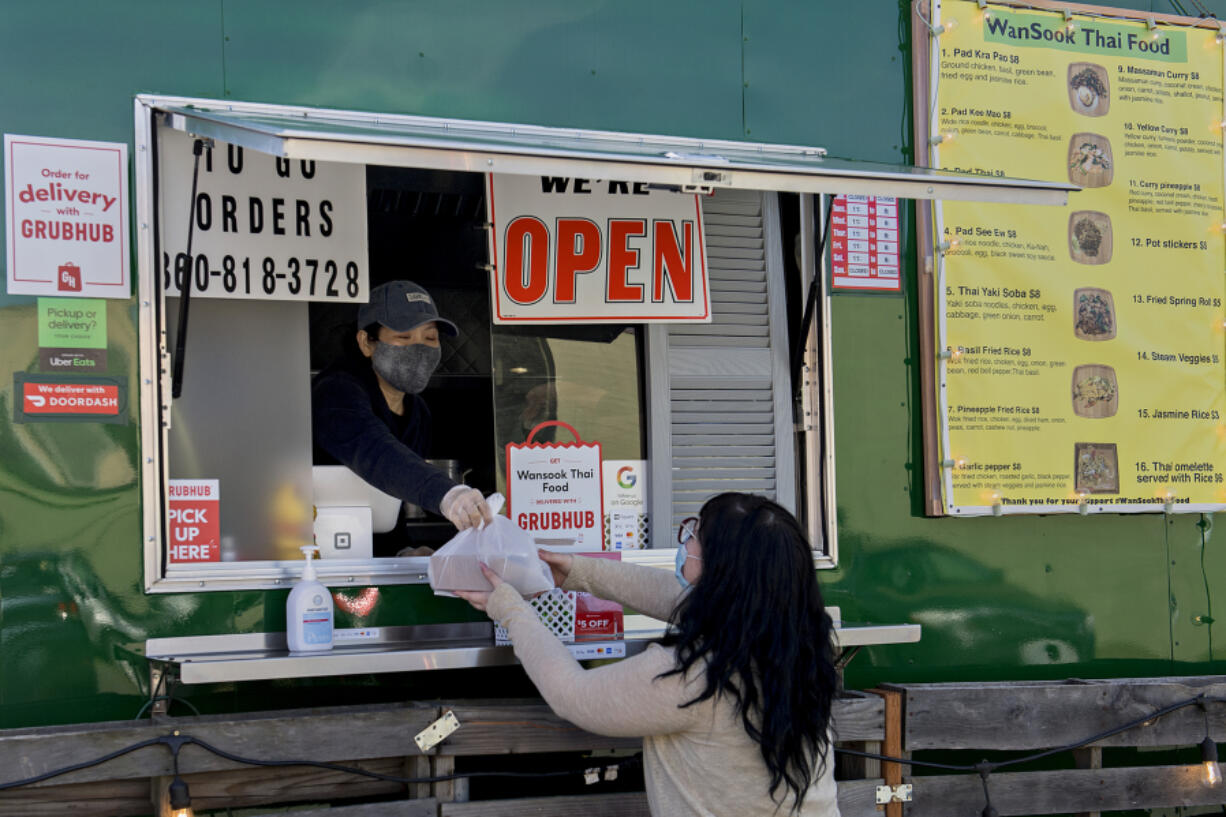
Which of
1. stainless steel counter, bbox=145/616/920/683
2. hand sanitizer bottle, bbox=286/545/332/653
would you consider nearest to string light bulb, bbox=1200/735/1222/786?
stainless steel counter, bbox=145/616/920/683

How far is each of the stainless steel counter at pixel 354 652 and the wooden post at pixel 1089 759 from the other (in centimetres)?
90

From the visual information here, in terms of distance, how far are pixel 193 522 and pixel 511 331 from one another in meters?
1.25

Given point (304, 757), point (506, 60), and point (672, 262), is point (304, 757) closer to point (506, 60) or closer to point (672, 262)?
point (672, 262)

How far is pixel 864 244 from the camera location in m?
4.44

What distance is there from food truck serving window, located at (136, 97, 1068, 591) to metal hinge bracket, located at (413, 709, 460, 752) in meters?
0.52

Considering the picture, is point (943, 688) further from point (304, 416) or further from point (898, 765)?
point (304, 416)

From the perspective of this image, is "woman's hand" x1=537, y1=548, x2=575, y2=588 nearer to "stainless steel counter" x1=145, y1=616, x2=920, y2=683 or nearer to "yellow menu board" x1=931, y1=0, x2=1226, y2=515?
"stainless steel counter" x1=145, y1=616, x2=920, y2=683

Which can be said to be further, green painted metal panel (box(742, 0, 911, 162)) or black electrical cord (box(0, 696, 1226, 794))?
green painted metal panel (box(742, 0, 911, 162))

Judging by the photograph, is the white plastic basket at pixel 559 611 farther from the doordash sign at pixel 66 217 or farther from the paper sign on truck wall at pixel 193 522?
the doordash sign at pixel 66 217

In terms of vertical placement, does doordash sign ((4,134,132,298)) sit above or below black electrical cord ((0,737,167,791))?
above

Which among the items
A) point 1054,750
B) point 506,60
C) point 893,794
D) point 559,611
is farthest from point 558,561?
point 1054,750

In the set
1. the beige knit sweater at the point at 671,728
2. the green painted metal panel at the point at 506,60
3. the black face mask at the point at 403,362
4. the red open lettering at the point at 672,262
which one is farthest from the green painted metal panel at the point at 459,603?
the beige knit sweater at the point at 671,728

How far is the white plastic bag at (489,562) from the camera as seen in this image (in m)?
3.40

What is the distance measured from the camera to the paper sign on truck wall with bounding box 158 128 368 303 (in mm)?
3658
